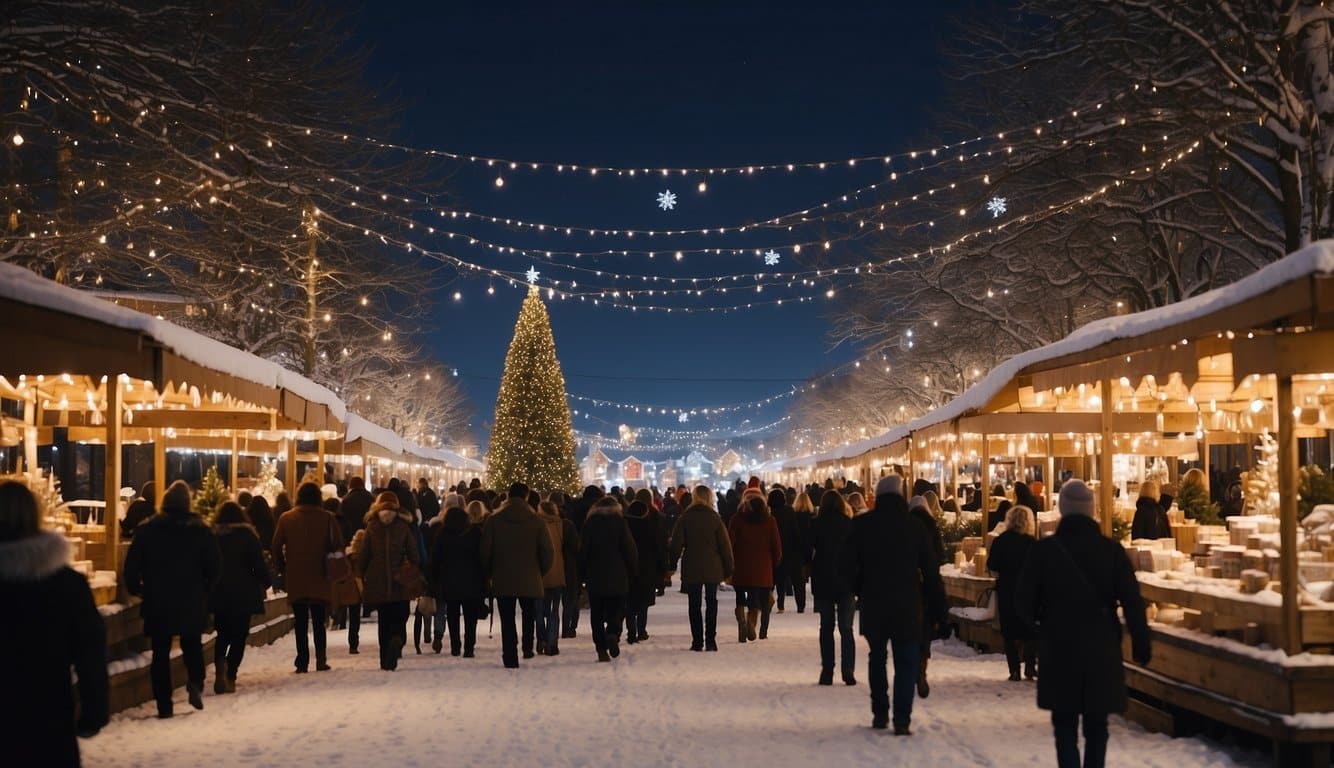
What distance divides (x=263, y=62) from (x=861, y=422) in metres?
80.2

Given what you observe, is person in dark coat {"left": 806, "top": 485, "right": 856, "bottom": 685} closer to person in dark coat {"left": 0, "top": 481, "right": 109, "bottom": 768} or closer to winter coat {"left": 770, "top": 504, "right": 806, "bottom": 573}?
winter coat {"left": 770, "top": 504, "right": 806, "bottom": 573}

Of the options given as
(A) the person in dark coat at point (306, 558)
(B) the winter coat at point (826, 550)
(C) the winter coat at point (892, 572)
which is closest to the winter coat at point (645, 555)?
(B) the winter coat at point (826, 550)

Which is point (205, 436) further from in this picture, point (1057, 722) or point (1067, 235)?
point (1057, 722)

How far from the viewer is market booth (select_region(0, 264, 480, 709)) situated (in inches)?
429

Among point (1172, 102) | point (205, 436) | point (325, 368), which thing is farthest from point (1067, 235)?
point (325, 368)

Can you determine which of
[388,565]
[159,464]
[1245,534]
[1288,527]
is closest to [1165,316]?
[1288,527]

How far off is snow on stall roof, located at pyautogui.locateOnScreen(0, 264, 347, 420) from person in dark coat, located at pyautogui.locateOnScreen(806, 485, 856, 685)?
5475mm

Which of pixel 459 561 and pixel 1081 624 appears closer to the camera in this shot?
pixel 1081 624

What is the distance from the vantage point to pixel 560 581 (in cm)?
1650

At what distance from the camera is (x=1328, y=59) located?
62.2 feet

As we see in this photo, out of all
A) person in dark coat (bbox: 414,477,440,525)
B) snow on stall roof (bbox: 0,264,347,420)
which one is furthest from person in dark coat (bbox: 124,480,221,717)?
person in dark coat (bbox: 414,477,440,525)

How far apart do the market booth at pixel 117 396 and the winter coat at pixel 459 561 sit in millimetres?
2278

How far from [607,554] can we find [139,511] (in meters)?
5.90

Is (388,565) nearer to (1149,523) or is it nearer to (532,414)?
(1149,523)
